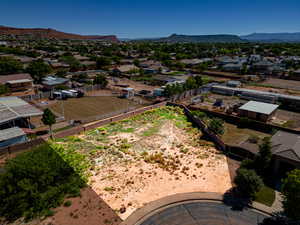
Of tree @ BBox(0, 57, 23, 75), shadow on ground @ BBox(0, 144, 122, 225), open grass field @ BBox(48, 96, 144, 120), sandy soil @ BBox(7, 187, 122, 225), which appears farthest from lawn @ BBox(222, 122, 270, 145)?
tree @ BBox(0, 57, 23, 75)

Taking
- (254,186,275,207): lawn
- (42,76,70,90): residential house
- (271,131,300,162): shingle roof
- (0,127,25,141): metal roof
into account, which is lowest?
(254,186,275,207): lawn

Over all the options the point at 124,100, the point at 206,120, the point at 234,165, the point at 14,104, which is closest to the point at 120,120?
the point at 124,100

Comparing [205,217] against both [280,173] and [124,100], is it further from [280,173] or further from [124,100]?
[124,100]

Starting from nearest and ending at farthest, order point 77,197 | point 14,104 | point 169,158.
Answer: point 77,197 → point 169,158 → point 14,104

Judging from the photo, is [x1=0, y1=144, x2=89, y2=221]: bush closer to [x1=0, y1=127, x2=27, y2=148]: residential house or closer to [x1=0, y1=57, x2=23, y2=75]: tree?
[x1=0, y1=127, x2=27, y2=148]: residential house

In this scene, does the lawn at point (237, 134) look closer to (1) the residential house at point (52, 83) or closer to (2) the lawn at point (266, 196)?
(2) the lawn at point (266, 196)

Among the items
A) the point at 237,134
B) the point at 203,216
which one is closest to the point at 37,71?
the point at 237,134
